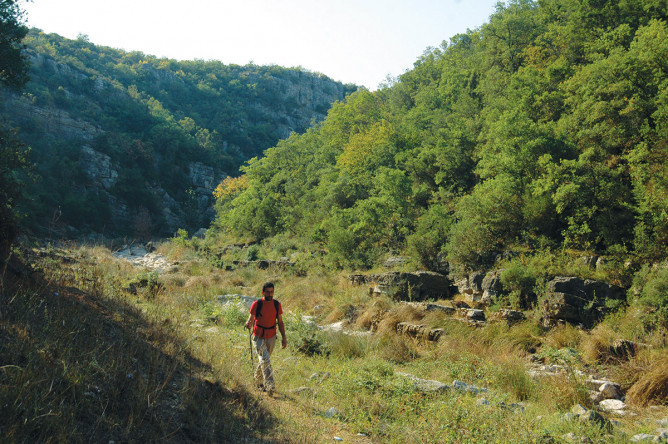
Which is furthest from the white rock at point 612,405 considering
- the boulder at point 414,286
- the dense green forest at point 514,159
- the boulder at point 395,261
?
the boulder at point 395,261

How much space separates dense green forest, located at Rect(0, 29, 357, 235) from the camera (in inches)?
1747

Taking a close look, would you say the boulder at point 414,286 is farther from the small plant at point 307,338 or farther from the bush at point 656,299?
the bush at point 656,299

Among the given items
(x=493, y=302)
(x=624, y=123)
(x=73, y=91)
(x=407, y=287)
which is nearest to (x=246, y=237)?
(x=407, y=287)

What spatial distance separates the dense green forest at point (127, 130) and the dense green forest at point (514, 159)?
20.0m

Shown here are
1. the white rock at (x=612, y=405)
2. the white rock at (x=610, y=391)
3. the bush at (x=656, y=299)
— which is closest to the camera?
the white rock at (x=612, y=405)

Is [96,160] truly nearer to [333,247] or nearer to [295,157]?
[295,157]

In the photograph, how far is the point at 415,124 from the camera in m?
28.8

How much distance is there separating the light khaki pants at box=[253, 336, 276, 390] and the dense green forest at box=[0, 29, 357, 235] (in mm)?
26270

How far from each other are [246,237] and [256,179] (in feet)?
22.9

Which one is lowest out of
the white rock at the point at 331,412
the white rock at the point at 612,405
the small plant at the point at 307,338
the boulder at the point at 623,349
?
the small plant at the point at 307,338

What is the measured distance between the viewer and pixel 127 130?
57062 mm

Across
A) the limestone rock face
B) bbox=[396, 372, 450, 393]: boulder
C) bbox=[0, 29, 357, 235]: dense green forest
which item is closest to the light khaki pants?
bbox=[396, 372, 450, 393]: boulder

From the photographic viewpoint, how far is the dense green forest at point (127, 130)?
44366 mm

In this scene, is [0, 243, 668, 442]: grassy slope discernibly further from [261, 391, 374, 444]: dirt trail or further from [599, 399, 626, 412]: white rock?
[599, 399, 626, 412]: white rock
